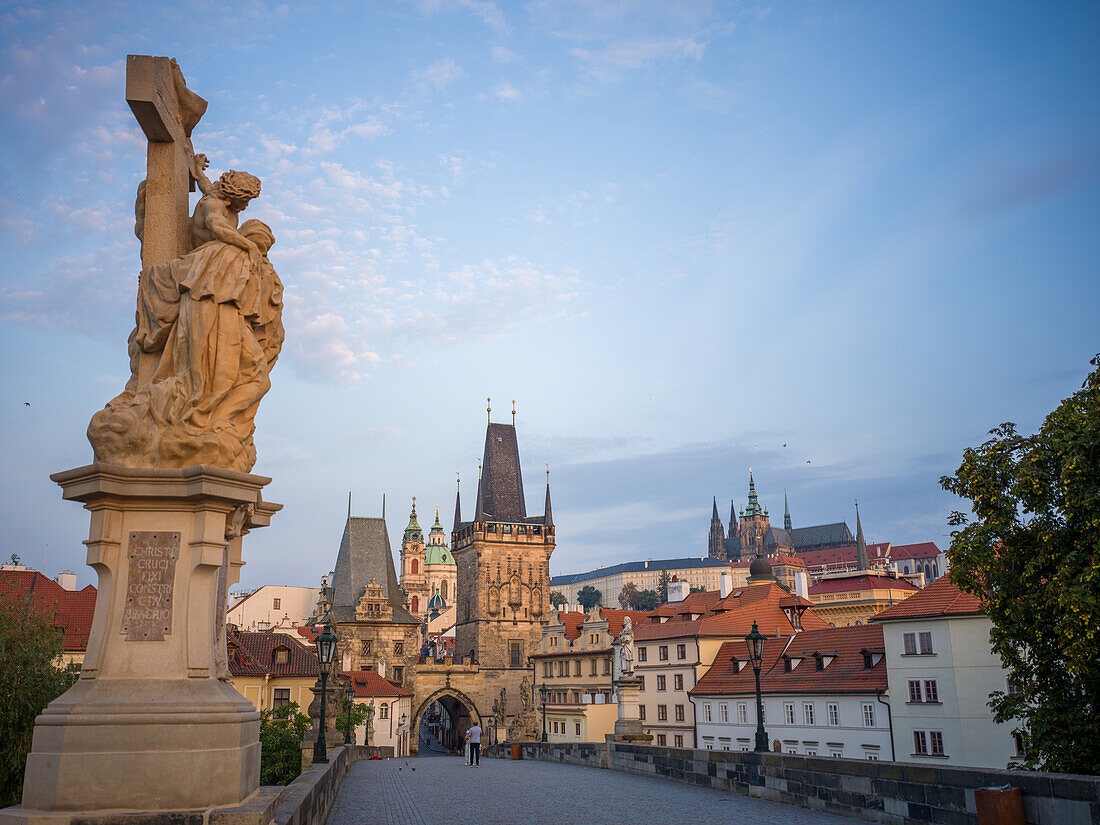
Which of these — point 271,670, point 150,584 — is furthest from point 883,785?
point 271,670

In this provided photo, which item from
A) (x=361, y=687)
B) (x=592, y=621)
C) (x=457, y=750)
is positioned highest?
(x=592, y=621)

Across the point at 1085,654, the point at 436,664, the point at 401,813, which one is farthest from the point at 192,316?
the point at 436,664

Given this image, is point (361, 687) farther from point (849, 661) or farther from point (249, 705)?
point (249, 705)

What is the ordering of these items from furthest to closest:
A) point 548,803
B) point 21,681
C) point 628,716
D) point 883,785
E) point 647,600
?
point 647,600, point 628,716, point 548,803, point 21,681, point 883,785

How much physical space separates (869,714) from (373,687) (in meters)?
37.8

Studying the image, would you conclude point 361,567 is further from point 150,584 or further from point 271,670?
point 150,584

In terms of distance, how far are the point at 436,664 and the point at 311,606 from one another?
18.4m

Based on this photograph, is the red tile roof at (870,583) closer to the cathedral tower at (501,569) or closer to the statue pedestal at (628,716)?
the cathedral tower at (501,569)

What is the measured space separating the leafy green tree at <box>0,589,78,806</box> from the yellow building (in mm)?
33010

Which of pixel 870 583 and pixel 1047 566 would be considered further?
pixel 870 583

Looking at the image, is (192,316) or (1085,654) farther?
(1085,654)

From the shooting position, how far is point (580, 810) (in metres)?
12.4

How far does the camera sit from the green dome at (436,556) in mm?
189750

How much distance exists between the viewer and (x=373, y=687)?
65062 millimetres
